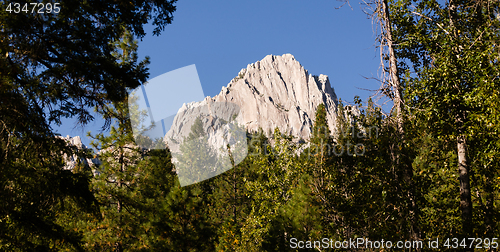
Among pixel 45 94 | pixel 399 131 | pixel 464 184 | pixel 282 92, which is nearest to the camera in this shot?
pixel 45 94

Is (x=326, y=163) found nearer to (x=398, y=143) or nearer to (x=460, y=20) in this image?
(x=398, y=143)

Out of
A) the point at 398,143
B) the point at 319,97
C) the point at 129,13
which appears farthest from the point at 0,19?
the point at 319,97

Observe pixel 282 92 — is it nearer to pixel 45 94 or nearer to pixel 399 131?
pixel 399 131

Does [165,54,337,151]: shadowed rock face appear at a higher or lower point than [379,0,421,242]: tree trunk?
higher

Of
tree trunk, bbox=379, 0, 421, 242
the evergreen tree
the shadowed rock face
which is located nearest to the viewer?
the evergreen tree

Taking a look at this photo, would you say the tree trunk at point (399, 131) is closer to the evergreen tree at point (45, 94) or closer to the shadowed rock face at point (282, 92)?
the evergreen tree at point (45, 94)

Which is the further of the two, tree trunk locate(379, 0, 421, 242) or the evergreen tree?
tree trunk locate(379, 0, 421, 242)

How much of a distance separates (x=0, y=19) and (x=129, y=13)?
2240mm

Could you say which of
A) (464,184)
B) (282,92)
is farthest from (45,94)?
(282,92)

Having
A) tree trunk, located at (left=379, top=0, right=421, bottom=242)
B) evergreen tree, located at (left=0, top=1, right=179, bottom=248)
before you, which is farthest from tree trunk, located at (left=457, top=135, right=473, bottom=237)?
evergreen tree, located at (left=0, top=1, right=179, bottom=248)

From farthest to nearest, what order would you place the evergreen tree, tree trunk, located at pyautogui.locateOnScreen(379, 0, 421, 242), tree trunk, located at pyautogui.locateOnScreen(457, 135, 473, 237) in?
1. tree trunk, located at pyautogui.locateOnScreen(457, 135, 473, 237)
2. tree trunk, located at pyautogui.locateOnScreen(379, 0, 421, 242)
3. the evergreen tree

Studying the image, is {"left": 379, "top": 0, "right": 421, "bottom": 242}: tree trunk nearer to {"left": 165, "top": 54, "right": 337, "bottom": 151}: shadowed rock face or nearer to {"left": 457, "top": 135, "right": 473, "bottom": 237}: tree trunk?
{"left": 457, "top": 135, "right": 473, "bottom": 237}: tree trunk

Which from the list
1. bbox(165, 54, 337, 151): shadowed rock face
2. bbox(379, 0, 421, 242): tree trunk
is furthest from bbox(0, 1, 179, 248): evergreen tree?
bbox(165, 54, 337, 151): shadowed rock face

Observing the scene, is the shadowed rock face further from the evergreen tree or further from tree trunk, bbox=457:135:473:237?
the evergreen tree
